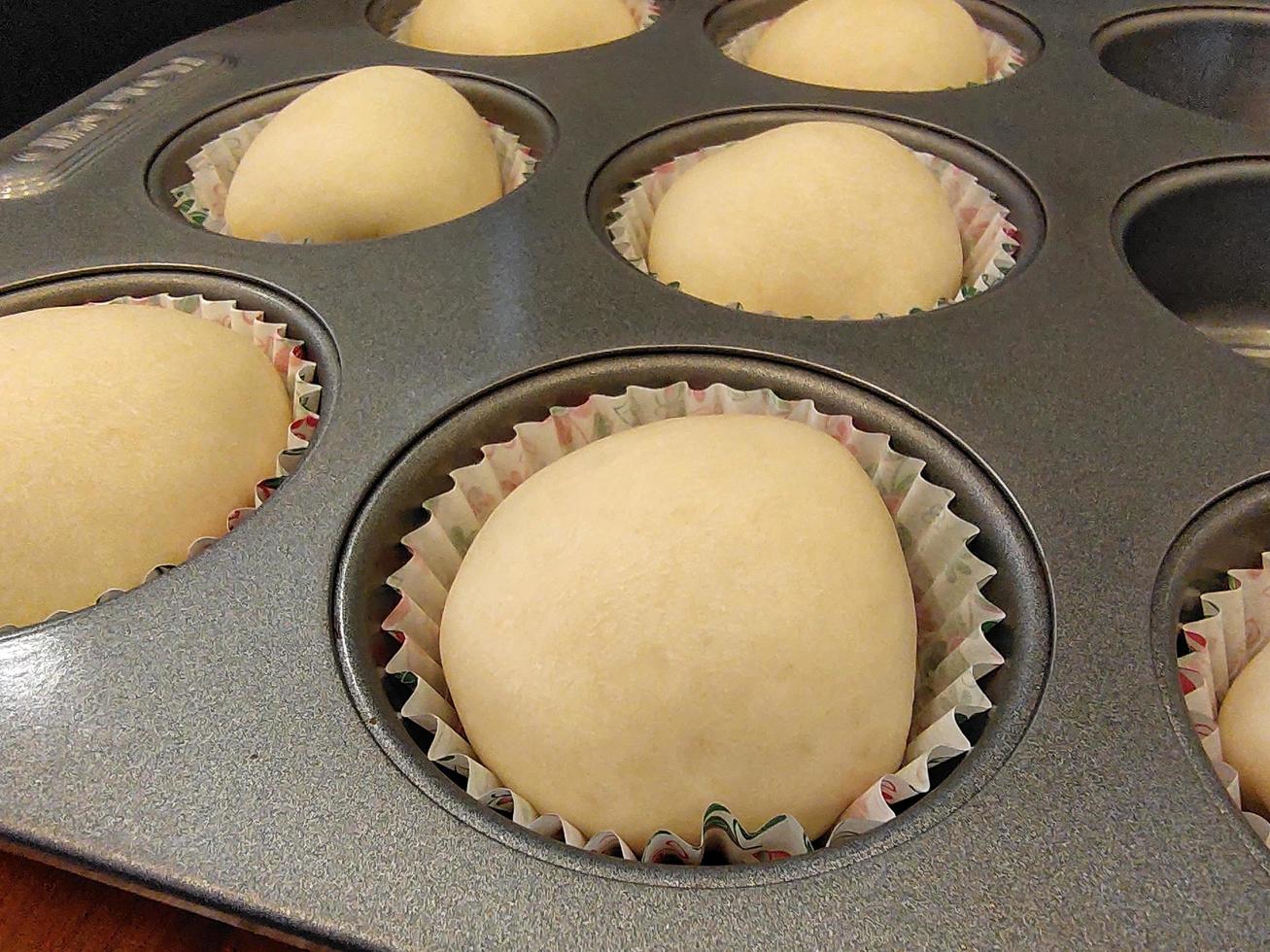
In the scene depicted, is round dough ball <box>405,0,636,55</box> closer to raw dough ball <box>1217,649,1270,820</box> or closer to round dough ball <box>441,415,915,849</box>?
round dough ball <box>441,415,915,849</box>

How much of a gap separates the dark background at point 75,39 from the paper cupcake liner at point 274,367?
0.80 meters

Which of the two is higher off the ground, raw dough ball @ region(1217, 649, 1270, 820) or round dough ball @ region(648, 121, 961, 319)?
round dough ball @ region(648, 121, 961, 319)

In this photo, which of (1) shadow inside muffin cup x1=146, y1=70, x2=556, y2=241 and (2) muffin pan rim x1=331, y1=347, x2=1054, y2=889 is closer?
(2) muffin pan rim x1=331, y1=347, x2=1054, y2=889

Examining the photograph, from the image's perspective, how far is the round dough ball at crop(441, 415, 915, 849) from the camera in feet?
2.19

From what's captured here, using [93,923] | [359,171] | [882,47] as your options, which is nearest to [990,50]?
[882,47]

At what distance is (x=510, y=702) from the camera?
2.29 ft

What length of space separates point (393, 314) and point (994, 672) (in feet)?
2.04

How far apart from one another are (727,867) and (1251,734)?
0.41 metres

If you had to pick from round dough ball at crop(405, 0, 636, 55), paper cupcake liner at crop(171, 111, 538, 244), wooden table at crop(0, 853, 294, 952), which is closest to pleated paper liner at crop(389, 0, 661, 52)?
round dough ball at crop(405, 0, 636, 55)

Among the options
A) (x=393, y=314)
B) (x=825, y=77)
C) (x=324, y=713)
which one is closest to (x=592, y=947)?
(x=324, y=713)

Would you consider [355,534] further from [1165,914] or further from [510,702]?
[1165,914]

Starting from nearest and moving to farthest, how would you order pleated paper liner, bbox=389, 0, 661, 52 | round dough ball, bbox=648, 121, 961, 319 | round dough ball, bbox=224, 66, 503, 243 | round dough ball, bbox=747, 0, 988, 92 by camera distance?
round dough ball, bbox=648, 121, 961, 319
round dough ball, bbox=224, 66, 503, 243
round dough ball, bbox=747, 0, 988, 92
pleated paper liner, bbox=389, 0, 661, 52

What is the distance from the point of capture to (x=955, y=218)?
1.18 metres

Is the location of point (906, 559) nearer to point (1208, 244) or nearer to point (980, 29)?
point (1208, 244)
